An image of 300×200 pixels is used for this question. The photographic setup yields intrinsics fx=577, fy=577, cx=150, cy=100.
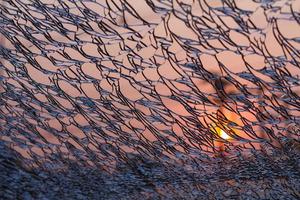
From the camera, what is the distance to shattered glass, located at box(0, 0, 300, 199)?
52.4 inches

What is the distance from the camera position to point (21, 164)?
2.21m

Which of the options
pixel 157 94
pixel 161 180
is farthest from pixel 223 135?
pixel 161 180

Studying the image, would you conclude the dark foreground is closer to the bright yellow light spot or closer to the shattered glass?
the shattered glass

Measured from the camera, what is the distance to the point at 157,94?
163cm

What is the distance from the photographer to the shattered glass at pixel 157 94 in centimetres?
133

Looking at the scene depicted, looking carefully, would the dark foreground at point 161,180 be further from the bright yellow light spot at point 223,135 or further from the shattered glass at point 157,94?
the bright yellow light spot at point 223,135

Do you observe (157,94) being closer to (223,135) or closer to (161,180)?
(223,135)

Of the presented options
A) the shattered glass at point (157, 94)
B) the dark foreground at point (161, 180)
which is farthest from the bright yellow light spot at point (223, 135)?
the dark foreground at point (161, 180)

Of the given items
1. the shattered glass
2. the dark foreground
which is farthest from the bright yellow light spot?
the dark foreground

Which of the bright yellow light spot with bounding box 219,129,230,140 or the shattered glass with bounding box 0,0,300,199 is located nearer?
the shattered glass with bounding box 0,0,300,199

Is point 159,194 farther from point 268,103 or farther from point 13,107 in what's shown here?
point 268,103

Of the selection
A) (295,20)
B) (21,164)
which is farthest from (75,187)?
(295,20)

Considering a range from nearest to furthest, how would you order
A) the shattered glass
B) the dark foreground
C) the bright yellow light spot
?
the shattered glass → the bright yellow light spot → the dark foreground

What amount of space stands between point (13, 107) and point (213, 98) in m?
0.74
